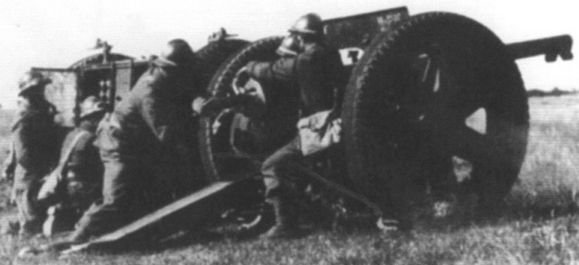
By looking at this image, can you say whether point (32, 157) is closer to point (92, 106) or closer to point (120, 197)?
point (92, 106)

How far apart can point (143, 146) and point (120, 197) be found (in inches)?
20.5

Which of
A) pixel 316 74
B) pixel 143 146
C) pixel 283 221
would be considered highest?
pixel 316 74

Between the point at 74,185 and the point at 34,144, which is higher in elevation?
the point at 34,144

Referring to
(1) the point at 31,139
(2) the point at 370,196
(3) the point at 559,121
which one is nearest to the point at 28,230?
(1) the point at 31,139

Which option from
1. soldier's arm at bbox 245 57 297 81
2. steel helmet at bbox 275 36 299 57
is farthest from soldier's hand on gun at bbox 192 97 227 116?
steel helmet at bbox 275 36 299 57

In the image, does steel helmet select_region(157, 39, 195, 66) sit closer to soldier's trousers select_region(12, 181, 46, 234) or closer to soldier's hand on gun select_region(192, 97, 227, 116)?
soldier's hand on gun select_region(192, 97, 227, 116)

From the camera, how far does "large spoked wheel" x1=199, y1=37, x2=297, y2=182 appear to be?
758 cm

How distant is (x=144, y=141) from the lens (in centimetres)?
786

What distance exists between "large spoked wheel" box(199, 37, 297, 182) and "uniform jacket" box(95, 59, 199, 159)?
0.85 ft

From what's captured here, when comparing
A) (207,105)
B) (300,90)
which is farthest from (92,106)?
(300,90)

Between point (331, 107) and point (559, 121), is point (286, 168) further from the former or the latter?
point (559, 121)

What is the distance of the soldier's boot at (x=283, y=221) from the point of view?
716 centimetres

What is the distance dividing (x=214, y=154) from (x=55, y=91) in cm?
299

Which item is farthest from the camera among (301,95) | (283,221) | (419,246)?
(301,95)
